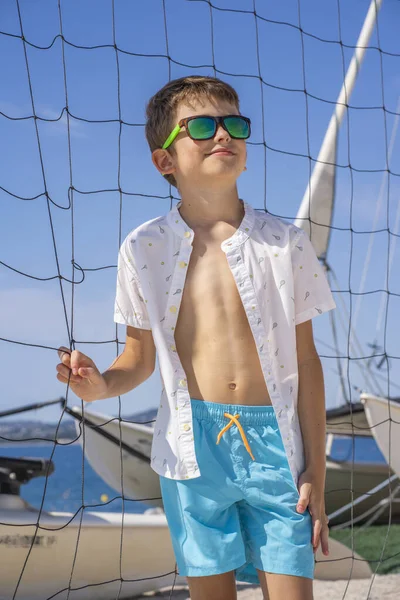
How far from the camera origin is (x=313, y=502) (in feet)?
4.27

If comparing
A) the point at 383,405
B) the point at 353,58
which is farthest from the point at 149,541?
the point at 353,58

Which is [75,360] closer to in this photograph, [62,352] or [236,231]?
[62,352]

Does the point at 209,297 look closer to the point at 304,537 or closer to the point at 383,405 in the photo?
the point at 304,537

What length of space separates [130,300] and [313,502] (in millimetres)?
470

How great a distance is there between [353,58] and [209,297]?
532cm

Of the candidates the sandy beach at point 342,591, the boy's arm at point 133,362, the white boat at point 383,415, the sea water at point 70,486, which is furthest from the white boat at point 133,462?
the sea water at point 70,486

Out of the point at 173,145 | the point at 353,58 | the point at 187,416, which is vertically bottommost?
the point at 187,416

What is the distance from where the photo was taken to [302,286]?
1.40 m

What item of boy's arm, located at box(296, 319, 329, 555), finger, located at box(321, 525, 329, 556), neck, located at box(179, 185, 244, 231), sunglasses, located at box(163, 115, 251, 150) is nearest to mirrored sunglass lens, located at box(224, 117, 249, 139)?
sunglasses, located at box(163, 115, 251, 150)

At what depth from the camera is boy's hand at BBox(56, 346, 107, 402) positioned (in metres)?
1.25

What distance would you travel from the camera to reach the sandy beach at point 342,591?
10.4 feet

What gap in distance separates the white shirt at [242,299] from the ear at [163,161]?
0.08 m

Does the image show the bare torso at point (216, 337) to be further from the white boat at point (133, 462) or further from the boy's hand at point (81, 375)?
the white boat at point (133, 462)

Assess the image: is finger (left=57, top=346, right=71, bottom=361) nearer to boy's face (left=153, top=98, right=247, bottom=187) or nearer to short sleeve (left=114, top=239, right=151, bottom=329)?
short sleeve (left=114, top=239, right=151, bottom=329)
